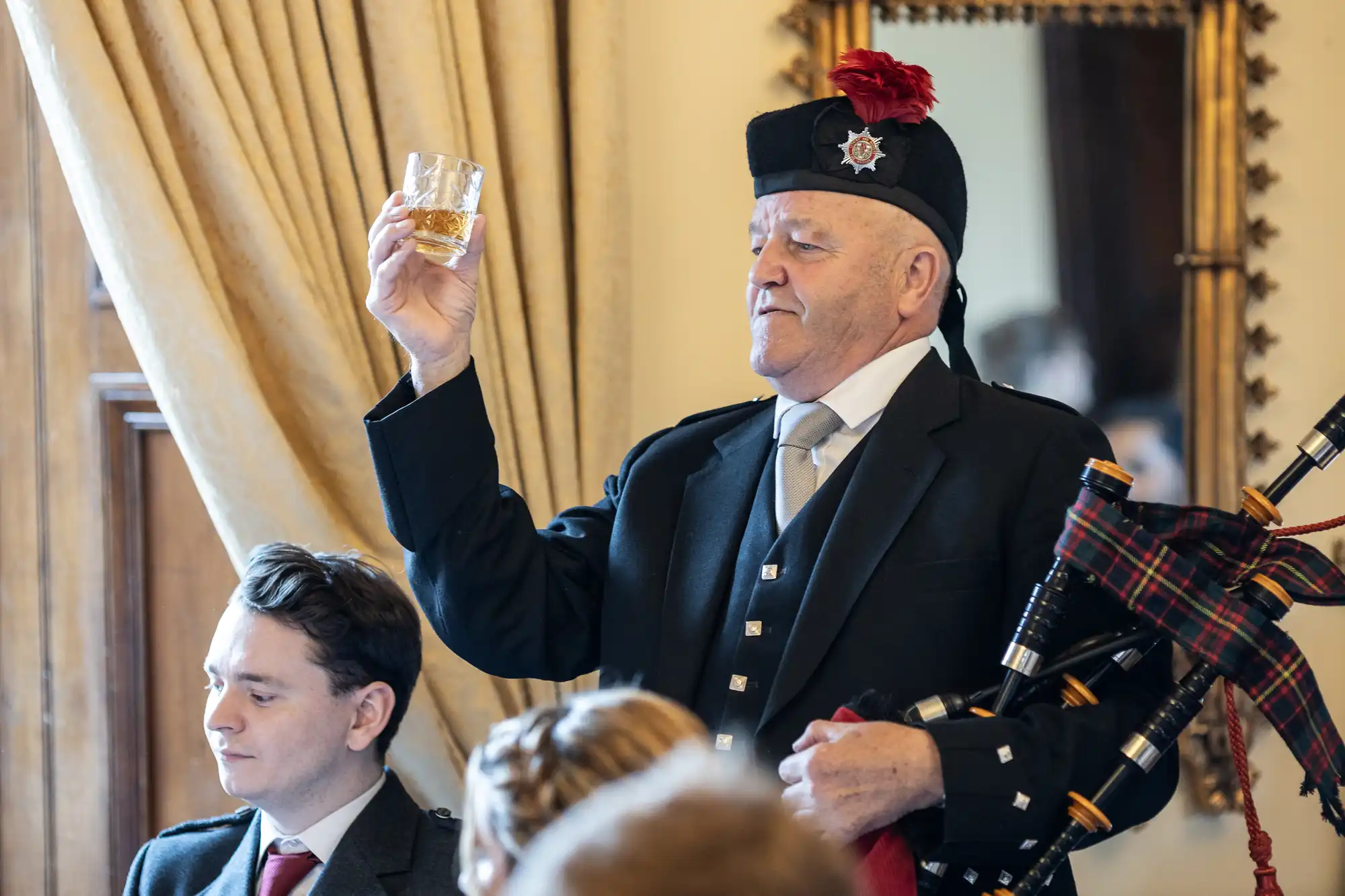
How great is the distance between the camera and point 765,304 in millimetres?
1598

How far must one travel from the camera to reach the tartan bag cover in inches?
52.2

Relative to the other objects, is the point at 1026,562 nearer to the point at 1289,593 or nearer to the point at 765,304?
the point at 1289,593

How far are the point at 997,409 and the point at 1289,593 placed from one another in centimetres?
36

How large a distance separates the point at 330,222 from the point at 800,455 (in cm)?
81

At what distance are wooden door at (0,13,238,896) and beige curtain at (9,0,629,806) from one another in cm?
36

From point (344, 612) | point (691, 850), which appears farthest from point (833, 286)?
point (691, 850)

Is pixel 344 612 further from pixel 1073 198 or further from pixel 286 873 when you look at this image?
pixel 1073 198

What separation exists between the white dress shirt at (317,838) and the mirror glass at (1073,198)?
1110 mm

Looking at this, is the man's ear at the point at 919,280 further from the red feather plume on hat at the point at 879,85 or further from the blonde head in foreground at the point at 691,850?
the blonde head in foreground at the point at 691,850

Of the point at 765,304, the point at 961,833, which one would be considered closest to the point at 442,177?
the point at 765,304

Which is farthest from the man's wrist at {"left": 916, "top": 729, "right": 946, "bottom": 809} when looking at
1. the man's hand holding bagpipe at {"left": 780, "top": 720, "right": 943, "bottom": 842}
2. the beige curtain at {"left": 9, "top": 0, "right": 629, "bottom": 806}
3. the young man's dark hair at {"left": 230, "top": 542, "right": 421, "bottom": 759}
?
the beige curtain at {"left": 9, "top": 0, "right": 629, "bottom": 806}

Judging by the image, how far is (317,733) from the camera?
163cm

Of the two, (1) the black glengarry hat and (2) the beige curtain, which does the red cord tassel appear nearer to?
(1) the black glengarry hat

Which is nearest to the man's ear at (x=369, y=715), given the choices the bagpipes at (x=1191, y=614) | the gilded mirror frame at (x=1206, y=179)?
the bagpipes at (x=1191, y=614)
